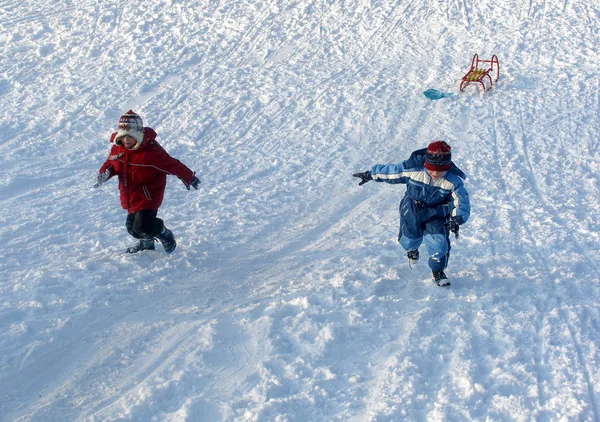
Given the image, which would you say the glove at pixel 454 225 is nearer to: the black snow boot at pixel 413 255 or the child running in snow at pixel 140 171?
the black snow boot at pixel 413 255

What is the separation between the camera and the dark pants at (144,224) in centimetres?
548

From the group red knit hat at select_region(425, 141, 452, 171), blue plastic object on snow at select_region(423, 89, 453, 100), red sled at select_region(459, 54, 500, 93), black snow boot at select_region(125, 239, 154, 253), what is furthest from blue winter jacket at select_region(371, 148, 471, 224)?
red sled at select_region(459, 54, 500, 93)

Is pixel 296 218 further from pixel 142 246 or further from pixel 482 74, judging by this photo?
pixel 482 74

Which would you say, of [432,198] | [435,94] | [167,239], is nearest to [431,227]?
[432,198]

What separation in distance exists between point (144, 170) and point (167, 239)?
0.77m

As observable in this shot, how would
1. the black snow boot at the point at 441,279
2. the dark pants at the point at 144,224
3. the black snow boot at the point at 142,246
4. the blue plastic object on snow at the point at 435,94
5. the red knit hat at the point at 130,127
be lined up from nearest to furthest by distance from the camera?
the red knit hat at the point at 130,127 < the black snow boot at the point at 441,279 < the dark pants at the point at 144,224 < the black snow boot at the point at 142,246 < the blue plastic object on snow at the point at 435,94

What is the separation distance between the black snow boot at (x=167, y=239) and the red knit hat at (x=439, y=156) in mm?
→ 2604

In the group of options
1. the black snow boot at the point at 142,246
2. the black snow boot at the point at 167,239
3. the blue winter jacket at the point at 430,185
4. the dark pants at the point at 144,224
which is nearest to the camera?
the blue winter jacket at the point at 430,185

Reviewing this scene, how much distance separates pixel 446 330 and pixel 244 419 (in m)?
1.82

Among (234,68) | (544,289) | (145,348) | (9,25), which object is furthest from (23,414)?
(9,25)

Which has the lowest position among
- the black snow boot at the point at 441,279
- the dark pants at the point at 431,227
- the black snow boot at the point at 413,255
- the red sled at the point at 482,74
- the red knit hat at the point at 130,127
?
the black snow boot at the point at 441,279

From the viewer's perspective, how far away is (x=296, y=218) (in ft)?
22.1

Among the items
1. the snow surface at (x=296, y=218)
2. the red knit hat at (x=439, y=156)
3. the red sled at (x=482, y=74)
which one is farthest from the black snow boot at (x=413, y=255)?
the red sled at (x=482, y=74)

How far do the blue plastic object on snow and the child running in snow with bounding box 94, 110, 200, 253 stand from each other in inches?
208
